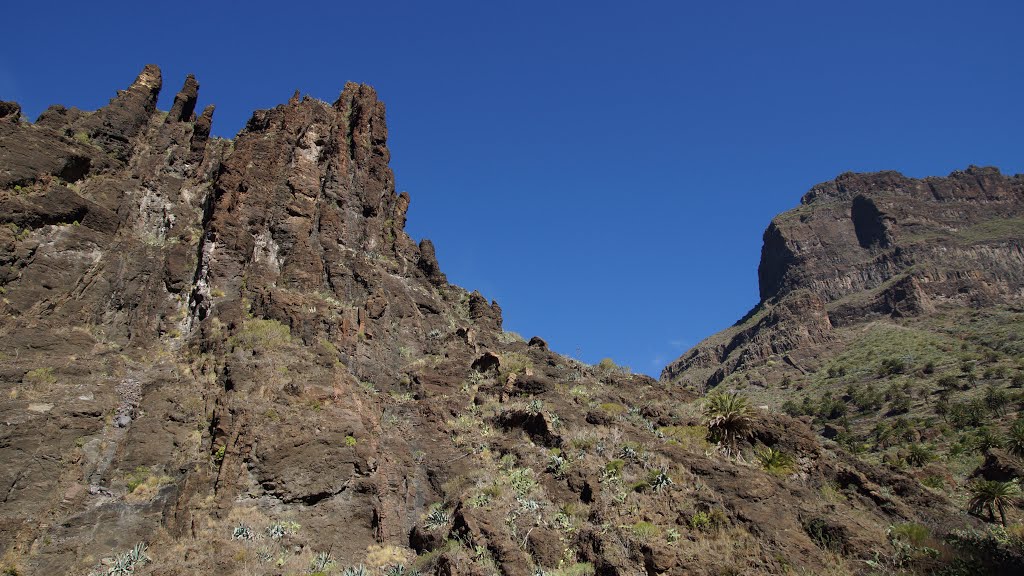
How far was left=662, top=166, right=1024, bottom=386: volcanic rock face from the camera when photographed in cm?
13288

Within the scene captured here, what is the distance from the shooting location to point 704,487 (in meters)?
23.1

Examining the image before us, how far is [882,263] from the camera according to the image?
529ft

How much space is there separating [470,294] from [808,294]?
4977 inches

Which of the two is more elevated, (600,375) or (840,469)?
(600,375)

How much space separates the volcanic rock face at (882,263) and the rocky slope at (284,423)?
117m

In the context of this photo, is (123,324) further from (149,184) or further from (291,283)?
(149,184)

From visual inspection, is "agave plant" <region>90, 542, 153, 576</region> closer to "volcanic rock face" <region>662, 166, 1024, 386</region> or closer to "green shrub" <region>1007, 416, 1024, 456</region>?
"green shrub" <region>1007, 416, 1024, 456</region>

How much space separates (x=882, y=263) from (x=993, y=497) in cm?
15377

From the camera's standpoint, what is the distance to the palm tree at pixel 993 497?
2969 cm

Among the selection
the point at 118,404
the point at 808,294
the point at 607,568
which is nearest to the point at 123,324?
the point at 118,404

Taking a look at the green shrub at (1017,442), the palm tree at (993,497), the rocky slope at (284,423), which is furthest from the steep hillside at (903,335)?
the rocky slope at (284,423)

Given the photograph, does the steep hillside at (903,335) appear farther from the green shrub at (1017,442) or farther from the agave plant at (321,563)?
the agave plant at (321,563)

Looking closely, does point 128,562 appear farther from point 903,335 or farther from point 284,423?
point 903,335

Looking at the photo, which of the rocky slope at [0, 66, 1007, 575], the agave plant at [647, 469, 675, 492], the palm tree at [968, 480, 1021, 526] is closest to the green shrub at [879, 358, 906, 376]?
the palm tree at [968, 480, 1021, 526]
